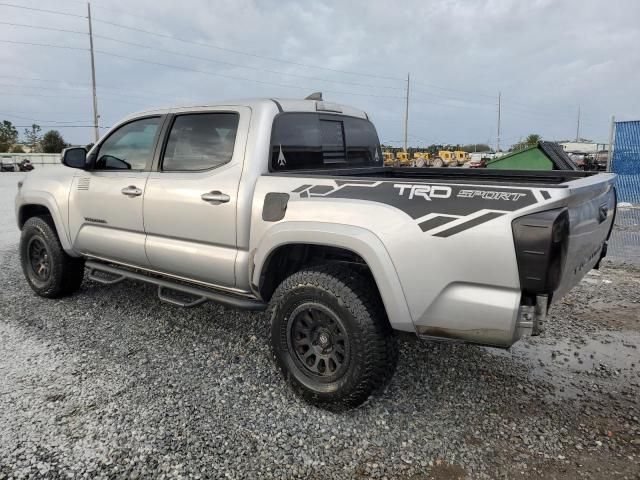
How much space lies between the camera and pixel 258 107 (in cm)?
337

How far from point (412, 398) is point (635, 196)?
13.9 meters

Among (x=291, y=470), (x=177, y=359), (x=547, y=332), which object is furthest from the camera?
(x=547, y=332)

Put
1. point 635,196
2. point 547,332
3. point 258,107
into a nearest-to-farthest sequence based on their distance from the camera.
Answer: point 258,107
point 547,332
point 635,196

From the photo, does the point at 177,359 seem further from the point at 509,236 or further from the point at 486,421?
the point at 509,236

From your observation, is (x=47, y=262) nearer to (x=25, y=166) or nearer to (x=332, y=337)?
(x=332, y=337)

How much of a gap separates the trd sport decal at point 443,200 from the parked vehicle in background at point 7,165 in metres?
45.8

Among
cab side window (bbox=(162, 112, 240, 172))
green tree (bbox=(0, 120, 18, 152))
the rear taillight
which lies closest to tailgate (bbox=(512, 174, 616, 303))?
the rear taillight

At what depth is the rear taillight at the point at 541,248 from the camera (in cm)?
219

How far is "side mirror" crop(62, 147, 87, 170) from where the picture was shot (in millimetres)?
4340

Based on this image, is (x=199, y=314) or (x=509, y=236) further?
(x=199, y=314)

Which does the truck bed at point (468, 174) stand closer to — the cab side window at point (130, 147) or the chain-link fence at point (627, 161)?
the cab side window at point (130, 147)

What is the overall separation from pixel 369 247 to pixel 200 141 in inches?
68.5

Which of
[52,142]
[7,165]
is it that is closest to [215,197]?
[7,165]

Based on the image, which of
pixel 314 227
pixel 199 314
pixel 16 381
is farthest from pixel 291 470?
pixel 199 314
